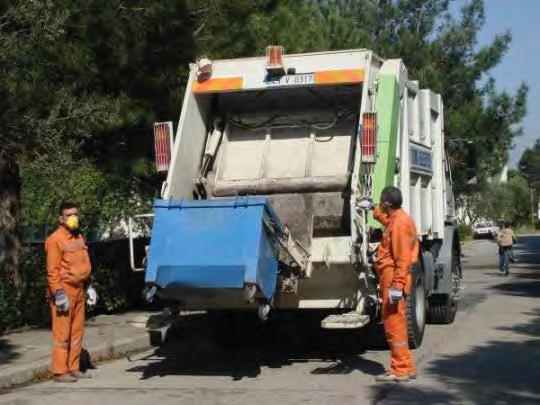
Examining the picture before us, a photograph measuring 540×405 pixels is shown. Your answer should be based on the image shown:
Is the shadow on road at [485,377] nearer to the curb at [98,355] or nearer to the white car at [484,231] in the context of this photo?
the curb at [98,355]

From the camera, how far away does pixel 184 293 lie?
7.38 meters

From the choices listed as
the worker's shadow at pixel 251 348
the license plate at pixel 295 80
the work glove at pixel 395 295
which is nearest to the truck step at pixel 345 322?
the work glove at pixel 395 295

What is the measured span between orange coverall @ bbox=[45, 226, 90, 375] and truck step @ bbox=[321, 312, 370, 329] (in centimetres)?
229

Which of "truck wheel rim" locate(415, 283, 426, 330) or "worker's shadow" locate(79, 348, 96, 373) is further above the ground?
"truck wheel rim" locate(415, 283, 426, 330)

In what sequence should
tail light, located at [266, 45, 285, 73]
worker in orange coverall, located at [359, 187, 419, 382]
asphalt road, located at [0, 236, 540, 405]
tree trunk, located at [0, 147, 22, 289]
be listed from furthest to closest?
tree trunk, located at [0, 147, 22, 289] < tail light, located at [266, 45, 285, 73] < worker in orange coverall, located at [359, 187, 419, 382] < asphalt road, located at [0, 236, 540, 405]

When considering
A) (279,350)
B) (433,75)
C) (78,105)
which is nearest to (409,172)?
(279,350)

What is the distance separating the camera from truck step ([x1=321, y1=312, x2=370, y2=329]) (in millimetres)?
7566

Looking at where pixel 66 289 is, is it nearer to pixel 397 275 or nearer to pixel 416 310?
pixel 397 275

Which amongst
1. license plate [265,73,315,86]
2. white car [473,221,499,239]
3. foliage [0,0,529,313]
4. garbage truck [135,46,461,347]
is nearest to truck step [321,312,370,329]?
garbage truck [135,46,461,347]

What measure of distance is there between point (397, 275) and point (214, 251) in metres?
1.57

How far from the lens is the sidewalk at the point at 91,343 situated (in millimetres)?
8039

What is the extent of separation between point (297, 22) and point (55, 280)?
24.7 feet

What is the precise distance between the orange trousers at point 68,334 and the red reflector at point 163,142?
58.9 inches

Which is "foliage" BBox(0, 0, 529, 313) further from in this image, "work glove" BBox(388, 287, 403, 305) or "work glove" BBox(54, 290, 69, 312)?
"work glove" BBox(388, 287, 403, 305)
